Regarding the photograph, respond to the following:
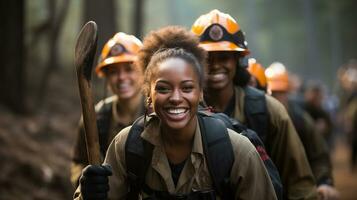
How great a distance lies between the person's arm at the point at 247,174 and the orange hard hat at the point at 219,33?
1.51 meters

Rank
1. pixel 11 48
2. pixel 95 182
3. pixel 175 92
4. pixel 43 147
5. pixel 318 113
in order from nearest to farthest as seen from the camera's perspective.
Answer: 1. pixel 95 182
2. pixel 175 92
3. pixel 11 48
4. pixel 43 147
5. pixel 318 113

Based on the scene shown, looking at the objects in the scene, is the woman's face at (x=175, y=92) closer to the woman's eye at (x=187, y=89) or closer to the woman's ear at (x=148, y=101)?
the woman's eye at (x=187, y=89)

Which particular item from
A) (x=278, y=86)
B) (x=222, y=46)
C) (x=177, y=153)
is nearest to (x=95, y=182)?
(x=177, y=153)

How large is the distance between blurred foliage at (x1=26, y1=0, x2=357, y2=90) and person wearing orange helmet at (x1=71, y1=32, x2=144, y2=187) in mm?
10755

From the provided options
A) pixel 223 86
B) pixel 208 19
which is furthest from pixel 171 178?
pixel 208 19

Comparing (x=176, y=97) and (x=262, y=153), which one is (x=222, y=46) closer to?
(x=262, y=153)

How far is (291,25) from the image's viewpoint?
41.4 m

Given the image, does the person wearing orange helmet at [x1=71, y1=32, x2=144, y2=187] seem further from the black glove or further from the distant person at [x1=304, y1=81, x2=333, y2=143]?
the distant person at [x1=304, y1=81, x2=333, y2=143]

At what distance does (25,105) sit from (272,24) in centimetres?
3047

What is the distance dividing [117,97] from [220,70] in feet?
4.30

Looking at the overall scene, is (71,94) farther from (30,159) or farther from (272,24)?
(272,24)

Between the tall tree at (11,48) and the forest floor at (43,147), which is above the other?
the tall tree at (11,48)

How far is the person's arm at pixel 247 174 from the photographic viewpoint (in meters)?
3.72

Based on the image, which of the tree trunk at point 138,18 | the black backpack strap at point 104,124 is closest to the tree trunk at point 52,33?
the tree trunk at point 138,18
